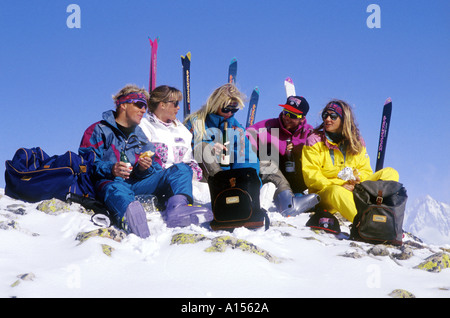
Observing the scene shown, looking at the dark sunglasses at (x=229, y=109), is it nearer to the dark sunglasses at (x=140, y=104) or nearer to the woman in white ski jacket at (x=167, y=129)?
the woman in white ski jacket at (x=167, y=129)

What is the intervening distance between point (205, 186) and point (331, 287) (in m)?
3.14

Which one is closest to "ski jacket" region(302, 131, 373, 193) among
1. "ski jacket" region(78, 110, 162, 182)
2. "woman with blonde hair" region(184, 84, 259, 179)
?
"woman with blonde hair" region(184, 84, 259, 179)

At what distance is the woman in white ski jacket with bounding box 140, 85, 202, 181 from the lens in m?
5.89

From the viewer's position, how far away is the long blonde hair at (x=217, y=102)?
19.9 ft

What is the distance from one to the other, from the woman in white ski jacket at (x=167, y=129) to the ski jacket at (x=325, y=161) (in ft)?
4.95

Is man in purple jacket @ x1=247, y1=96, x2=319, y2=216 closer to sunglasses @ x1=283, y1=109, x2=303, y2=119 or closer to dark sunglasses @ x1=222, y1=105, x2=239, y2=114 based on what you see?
sunglasses @ x1=283, y1=109, x2=303, y2=119

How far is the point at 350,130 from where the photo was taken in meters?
5.75

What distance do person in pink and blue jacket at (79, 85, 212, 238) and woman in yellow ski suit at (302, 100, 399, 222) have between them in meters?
1.58

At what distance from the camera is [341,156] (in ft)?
18.9

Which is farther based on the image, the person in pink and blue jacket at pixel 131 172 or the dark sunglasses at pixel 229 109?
the dark sunglasses at pixel 229 109

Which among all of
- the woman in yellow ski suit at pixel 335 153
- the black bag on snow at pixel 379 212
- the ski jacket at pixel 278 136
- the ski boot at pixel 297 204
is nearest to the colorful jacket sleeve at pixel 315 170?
the woman in yellow ski suit at pixel 335 153

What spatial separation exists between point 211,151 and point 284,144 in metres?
1.15
